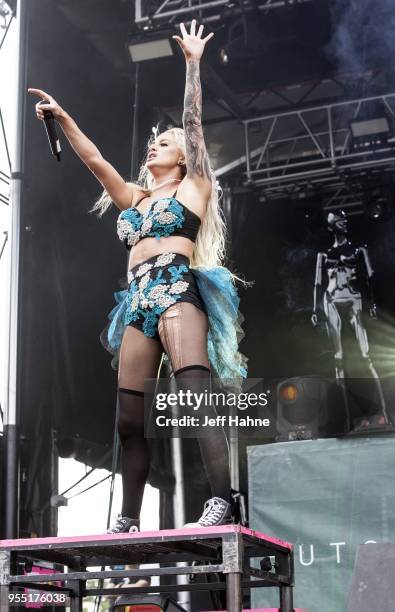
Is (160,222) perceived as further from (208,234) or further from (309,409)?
(309,409)

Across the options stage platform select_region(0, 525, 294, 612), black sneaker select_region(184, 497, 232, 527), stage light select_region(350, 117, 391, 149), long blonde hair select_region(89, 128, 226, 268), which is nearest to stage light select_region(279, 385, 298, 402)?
stage light select_region(350, 117, 391, 149)

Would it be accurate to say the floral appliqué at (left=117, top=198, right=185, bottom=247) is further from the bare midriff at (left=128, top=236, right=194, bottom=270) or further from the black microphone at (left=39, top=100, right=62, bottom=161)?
the black microphone at (left=39, top=100, right=62, bottom=161)

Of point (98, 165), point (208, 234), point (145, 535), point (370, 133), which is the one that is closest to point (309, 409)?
point (370, 133)

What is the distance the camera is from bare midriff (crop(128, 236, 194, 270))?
2.95 meters

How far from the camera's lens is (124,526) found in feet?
9.06

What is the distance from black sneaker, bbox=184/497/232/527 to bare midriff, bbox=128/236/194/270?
82cm

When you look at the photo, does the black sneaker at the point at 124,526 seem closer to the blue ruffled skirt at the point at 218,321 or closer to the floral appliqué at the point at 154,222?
the blue ruffled skirt at the point at 218,321

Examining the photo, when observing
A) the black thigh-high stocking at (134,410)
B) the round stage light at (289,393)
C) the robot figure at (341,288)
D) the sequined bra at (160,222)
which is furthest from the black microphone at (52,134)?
the robot figure at (341,288)

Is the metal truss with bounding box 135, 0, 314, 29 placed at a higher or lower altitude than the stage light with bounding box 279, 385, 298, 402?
higher

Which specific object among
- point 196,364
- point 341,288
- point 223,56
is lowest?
point 196,364

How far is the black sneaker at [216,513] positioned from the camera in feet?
8.53

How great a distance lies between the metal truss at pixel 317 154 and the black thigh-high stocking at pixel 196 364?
558 centimetres

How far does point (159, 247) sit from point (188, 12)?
14.5 feet

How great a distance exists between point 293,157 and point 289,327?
166 centimetres
